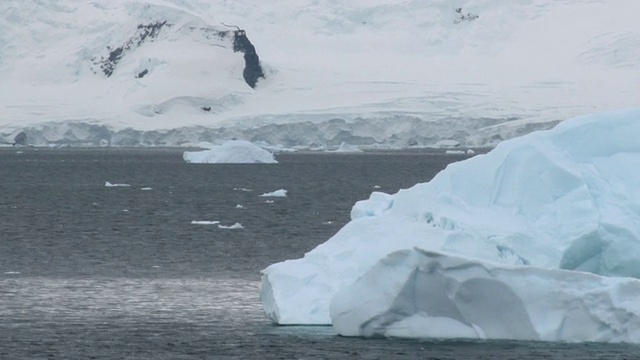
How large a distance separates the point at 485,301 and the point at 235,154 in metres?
57.1

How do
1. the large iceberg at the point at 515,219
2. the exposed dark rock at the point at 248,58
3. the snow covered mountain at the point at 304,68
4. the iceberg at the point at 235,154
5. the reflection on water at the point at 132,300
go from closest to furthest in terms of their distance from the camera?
the large iceberg at the point at 515,219 < the reflection on water at the point at 132,300 < the iceberg at the point at 235,154 < the snow covered mountain at the point at 304,68 < the exposed dark rock at the point at 248,58

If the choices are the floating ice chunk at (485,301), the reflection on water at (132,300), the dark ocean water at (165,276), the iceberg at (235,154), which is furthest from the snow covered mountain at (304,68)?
the floating ice chunk at (485,301)

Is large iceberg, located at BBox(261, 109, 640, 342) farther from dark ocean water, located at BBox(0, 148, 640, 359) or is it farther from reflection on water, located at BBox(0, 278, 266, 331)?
reflection on water, located at BBox(0, 278, 266, 331)

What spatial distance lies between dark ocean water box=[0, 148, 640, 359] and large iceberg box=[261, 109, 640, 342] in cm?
67

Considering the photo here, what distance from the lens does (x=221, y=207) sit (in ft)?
137

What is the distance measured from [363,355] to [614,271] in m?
3.66

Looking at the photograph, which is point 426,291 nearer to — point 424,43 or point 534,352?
point 534,352

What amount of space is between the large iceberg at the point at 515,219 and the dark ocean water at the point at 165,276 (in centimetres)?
67

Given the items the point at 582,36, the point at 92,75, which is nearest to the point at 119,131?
the point at 92,75

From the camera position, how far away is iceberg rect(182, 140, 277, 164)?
234 ft

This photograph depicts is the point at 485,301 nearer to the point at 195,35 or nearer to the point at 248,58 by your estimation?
the point at 248,58

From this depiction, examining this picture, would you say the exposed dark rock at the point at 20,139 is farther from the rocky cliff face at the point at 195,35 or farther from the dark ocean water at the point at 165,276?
the dark ocean water at the point at 165,276

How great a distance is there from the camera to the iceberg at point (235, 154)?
2805 inches

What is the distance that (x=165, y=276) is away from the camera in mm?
22328
